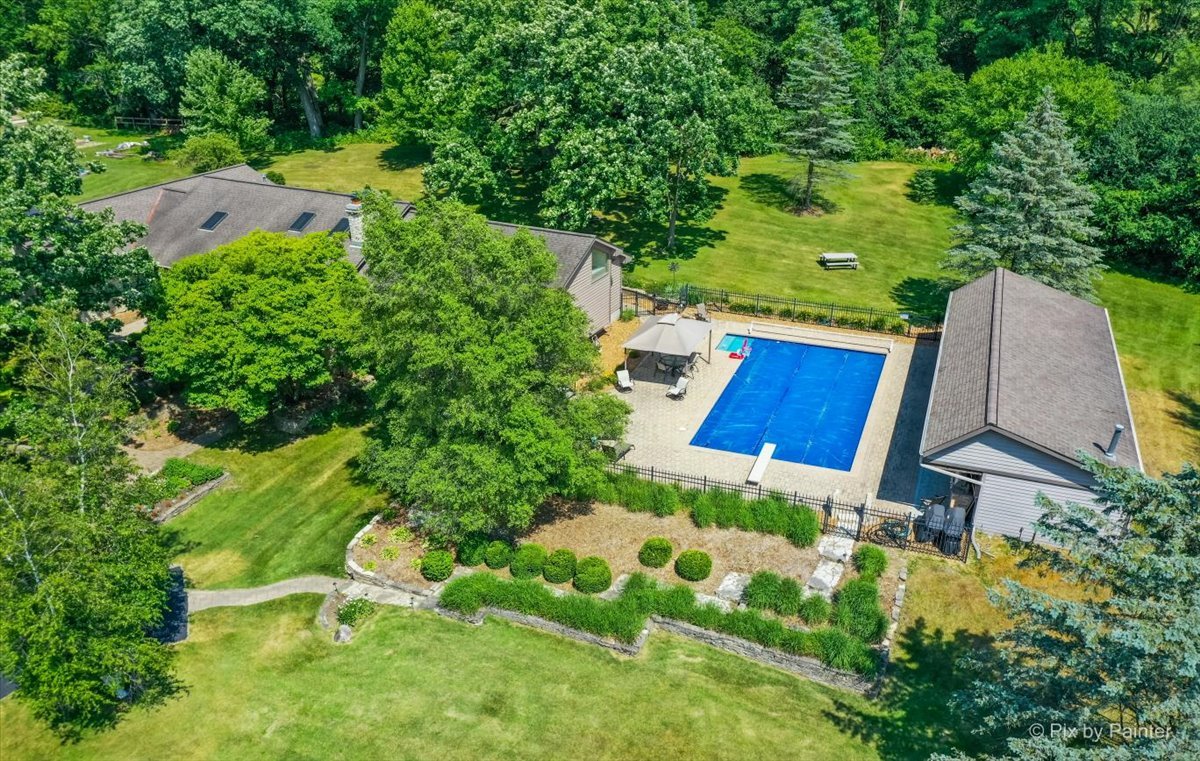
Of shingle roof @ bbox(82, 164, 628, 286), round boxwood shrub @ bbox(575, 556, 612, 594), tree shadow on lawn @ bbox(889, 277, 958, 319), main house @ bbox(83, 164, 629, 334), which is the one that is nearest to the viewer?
round boxwood shrub @ bbox(575, 556, 612, 594)

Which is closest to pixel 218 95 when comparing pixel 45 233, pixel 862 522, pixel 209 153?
pixel 209 153

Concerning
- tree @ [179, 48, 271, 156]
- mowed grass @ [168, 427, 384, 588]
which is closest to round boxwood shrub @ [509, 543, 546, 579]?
mowed grass @ [168, 427, 384, 588]

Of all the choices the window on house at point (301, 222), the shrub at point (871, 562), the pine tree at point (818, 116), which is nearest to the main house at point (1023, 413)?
the shrub at point (871, 562)

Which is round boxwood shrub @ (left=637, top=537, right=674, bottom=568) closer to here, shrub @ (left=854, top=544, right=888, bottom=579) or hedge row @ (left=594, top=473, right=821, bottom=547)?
A: hedge row @ (left=594, top=473, right=821, bottom=547)

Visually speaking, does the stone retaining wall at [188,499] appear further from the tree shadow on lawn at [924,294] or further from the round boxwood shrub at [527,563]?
the tree shadow on lawn at [924,294]

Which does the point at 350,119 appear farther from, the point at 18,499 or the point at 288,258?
the point at 18,499
